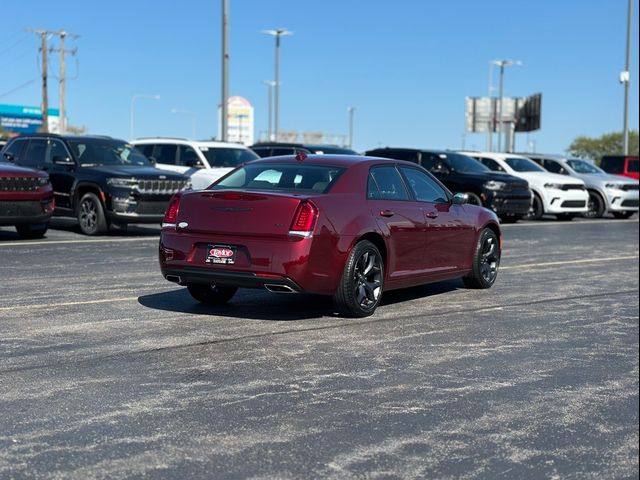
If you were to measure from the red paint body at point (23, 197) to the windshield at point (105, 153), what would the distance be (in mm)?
2060

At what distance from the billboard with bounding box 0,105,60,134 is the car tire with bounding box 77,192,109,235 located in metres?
107

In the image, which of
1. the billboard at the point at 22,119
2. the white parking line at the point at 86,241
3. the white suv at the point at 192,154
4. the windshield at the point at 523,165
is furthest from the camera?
the billboard at the point at 22,119

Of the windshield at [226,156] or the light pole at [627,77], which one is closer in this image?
the windshield at [226,156]

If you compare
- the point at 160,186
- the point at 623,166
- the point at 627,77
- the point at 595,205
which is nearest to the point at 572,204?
the point at 595,205

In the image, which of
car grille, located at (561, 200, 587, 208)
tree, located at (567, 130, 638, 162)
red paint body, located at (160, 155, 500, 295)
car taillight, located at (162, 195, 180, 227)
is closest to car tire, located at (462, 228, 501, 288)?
red paint body, located at (160, 155, 500, 295)

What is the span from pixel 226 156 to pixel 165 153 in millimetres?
1500

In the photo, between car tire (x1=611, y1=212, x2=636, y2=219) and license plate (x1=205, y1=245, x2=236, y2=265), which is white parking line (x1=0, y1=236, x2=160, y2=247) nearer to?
license plate (x1=205, y1=245, x2=236, y2=265)

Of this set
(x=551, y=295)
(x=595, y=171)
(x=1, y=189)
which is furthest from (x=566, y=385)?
(x=595, y=171)

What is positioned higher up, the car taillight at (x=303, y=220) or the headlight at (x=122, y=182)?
the headlight at (x=122, y=182)

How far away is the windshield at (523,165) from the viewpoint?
27.6m

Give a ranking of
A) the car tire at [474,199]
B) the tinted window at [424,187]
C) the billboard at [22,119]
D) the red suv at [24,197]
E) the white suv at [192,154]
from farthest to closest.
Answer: the billboard at [22,119] < the car tire at [474,199] < the white suv at [192,154] < the red suv at [24,197] < the tinted window at [424,187]

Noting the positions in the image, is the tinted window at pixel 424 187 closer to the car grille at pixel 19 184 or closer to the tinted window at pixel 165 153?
the car grille at pixel 19 184

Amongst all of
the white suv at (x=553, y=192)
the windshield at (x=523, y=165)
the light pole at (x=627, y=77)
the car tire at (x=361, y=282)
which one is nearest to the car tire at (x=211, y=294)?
the car tire at (x=361, y=282)

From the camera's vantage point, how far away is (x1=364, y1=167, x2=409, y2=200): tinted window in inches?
378
